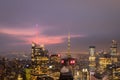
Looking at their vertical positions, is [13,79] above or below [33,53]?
below

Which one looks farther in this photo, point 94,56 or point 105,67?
point 94,56

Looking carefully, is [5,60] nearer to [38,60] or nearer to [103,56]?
[38,60]

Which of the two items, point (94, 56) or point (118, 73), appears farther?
point (94, 56)

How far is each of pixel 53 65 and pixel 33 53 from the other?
7281 mm

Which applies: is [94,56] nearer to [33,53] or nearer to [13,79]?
[33,53]

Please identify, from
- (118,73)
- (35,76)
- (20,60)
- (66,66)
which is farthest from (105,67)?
(66,66)

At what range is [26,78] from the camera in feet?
226

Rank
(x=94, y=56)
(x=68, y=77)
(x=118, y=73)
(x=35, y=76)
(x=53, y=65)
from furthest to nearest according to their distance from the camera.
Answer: (x=94, y=56) < (x=53, y=65) < (x=118, y=73) < (x=35, y=76) < (x=68, y=77)

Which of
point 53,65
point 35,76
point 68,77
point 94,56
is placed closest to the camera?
point 68,77

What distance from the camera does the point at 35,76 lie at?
68.6m

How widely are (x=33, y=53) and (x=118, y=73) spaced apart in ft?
72.5

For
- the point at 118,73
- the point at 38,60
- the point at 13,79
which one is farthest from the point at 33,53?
the point at 118,73

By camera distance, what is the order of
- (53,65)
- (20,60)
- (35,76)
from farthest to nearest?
1. (20,60)
2. (53,65)
3. (35,76)

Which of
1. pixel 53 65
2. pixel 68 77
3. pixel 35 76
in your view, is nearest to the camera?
pixel 68 77
